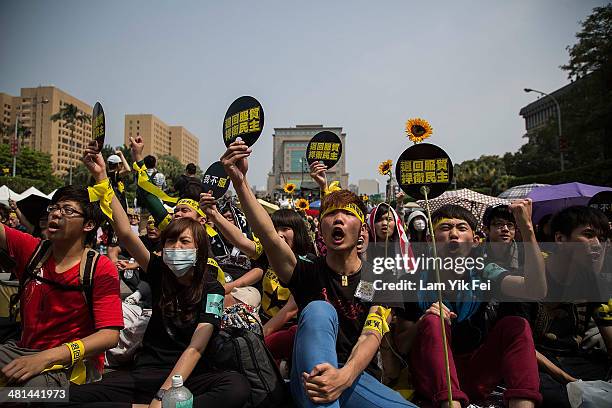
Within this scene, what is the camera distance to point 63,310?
9.01 feet

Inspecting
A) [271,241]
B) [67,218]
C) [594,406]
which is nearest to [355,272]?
[271,241]

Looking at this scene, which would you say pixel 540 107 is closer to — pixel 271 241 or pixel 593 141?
pixel 593 141

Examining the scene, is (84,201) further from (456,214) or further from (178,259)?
(456,214)

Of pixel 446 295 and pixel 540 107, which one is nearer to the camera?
pixel 446 295

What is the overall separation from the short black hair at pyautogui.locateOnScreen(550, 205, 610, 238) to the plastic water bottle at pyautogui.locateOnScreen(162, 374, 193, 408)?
3.15 metres

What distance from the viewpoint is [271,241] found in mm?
2682

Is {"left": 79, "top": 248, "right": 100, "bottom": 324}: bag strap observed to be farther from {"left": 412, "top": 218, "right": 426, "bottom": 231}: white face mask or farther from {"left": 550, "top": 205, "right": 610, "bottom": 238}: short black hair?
{"left": 412, "top": 218, "right": 426, "bottom": 231}: white face mask

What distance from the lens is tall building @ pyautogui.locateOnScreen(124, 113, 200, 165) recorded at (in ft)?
409

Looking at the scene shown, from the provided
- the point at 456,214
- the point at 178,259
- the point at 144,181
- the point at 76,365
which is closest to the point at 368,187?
the point at 144,181

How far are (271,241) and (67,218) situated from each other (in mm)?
1403

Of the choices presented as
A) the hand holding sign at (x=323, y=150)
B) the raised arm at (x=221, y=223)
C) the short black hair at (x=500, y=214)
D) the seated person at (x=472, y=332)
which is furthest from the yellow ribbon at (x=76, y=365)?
the hand holding sign at (x=323, y=150)

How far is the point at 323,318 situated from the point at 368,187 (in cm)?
914

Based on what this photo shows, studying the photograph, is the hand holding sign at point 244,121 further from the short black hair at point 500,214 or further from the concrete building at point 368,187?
the concrete building at point 368,187

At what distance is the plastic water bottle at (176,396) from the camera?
2.29 m
